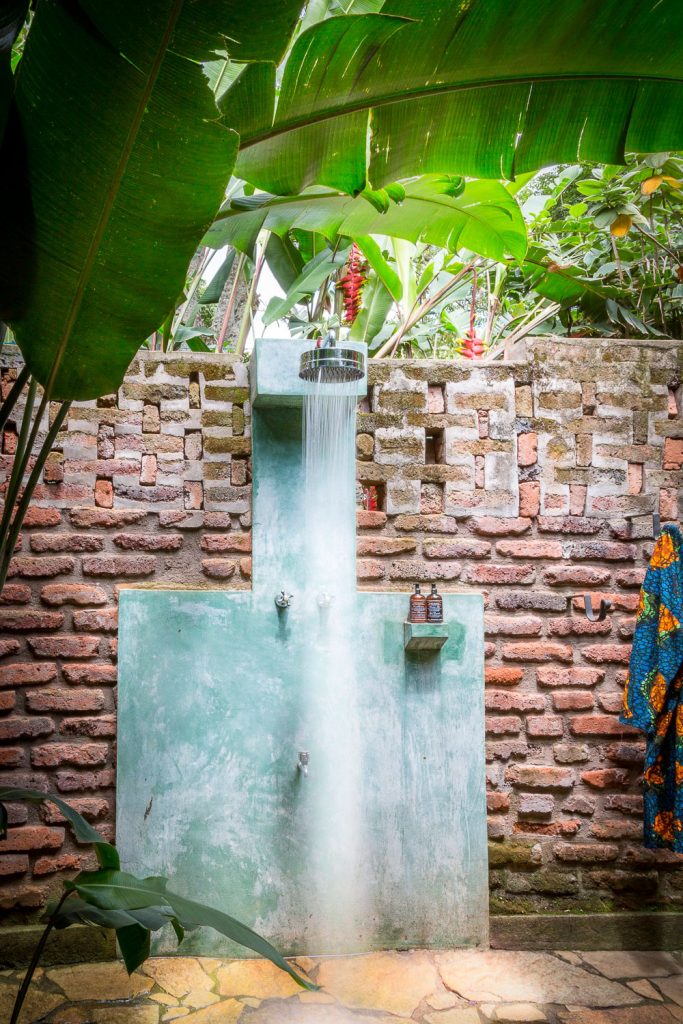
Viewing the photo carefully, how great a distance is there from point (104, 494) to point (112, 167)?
1442 mm

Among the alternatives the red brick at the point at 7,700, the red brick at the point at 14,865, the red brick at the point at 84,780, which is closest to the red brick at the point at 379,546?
the red brick at the point at 84,780

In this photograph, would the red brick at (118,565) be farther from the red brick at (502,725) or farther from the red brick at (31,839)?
the red brick at (502,725)

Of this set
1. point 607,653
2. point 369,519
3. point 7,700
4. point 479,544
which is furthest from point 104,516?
point 607,653

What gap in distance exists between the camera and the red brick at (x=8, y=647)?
2.48 meters

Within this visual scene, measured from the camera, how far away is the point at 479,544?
2756mm

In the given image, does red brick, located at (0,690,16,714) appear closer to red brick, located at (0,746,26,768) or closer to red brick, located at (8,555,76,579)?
red brick, located at (0,746,26,768)

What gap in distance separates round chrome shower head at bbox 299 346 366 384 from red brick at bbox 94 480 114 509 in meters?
0.70

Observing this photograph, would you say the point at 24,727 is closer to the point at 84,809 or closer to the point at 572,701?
the point at 84,809

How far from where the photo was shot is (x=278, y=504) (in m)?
2.67

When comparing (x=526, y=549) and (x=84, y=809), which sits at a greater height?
(x=526, y=549)

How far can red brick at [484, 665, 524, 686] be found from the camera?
272 centimetres

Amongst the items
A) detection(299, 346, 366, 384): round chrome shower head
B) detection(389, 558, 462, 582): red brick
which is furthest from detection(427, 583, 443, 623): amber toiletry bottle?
detection(299, 346, 366, 384): round chrome shower head

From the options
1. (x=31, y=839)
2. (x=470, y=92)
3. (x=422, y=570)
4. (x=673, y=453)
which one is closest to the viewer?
(x=470, y=92)

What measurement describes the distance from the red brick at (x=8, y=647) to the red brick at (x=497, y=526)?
147cm
